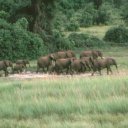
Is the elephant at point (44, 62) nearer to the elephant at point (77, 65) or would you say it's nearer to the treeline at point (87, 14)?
the elephant at point (77, 65)

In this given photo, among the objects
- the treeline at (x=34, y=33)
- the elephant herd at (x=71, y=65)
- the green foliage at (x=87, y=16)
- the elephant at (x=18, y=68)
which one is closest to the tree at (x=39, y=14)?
the treeline at (x=34, y=33)

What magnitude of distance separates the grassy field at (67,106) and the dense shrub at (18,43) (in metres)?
15.8

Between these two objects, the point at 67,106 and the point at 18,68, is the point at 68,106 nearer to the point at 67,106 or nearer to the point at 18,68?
the point at 67,106

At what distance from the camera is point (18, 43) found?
90.7ft

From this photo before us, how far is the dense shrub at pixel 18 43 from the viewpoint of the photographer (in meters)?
27.1

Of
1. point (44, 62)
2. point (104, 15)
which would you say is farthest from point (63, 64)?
point (104, 15)

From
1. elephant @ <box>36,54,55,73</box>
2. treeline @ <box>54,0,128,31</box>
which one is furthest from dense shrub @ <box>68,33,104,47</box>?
treeline @ <box>54,0,128,31</box>

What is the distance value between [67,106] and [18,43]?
19.1 m

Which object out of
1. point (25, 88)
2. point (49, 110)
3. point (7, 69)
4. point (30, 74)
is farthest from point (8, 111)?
point (7, 69)

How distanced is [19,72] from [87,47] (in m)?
12.2

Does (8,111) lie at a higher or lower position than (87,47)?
higher

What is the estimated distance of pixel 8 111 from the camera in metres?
8.87

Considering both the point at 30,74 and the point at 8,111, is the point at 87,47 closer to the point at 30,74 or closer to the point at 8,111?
the point at 30,74

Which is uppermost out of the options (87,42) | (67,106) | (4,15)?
(4,15)
